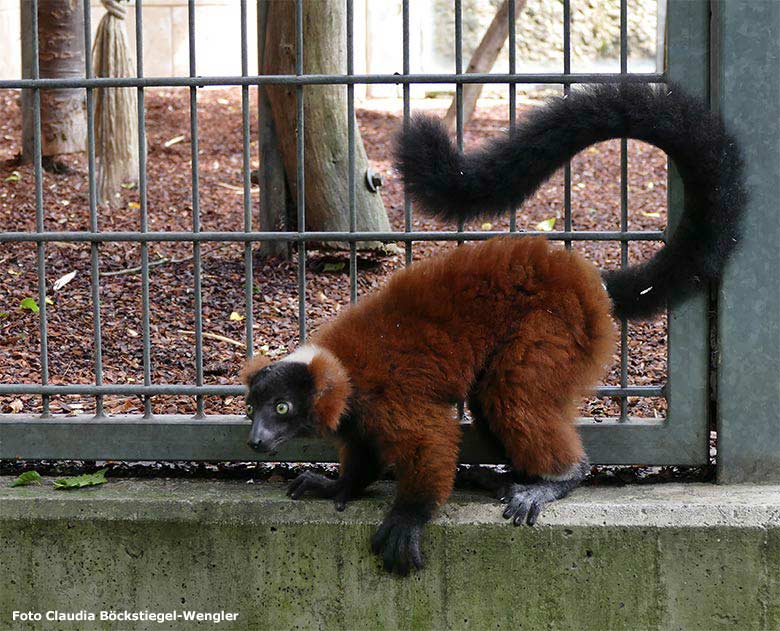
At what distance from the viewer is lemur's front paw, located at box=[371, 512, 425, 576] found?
4.00 metres

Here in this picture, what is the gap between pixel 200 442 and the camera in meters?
4.62

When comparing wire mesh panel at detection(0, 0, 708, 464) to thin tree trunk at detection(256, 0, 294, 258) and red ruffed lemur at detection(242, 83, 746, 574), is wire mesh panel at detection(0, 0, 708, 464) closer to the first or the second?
red ruffed lemur at detection(242, 83, 746, 574)

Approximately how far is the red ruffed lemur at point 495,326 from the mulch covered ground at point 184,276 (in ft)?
1.83

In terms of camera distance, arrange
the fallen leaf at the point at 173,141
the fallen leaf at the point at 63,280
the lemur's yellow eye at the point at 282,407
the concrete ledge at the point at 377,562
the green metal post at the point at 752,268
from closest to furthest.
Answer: the lemur's yellow eye at the point at 282,407, the concrete ledge at the point at 377,562, the green metal post at the point at 752,268, the fallen leaf at the point at 63,280, the fallen leaf at the point at 173,141

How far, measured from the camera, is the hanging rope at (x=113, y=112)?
8.32m

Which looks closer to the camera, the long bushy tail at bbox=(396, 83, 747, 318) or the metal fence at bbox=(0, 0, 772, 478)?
the long bushy tail at bbox=(396, 83, 747, 318)

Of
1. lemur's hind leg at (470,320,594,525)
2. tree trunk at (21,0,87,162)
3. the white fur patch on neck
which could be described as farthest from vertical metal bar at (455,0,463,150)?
tree trunk at (21,0,87,162)

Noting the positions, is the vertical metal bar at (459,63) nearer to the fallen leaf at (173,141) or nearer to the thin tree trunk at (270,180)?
the thin tree trunk at (270,180)

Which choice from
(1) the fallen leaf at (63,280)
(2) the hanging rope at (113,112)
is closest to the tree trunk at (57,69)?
(2) the hanging rope at (113,112)

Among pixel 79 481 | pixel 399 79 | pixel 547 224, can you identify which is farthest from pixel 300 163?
pixel 547 224

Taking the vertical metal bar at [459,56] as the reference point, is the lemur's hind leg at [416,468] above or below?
below

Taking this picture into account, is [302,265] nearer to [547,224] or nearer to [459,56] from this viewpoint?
[459,56]

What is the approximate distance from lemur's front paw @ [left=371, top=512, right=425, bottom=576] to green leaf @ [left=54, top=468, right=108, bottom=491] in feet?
3.99

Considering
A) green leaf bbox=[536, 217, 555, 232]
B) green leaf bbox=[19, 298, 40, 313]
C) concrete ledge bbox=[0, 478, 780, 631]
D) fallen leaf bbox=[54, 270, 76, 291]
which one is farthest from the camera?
green leaf bbox=[536, 217, 555, 232]
